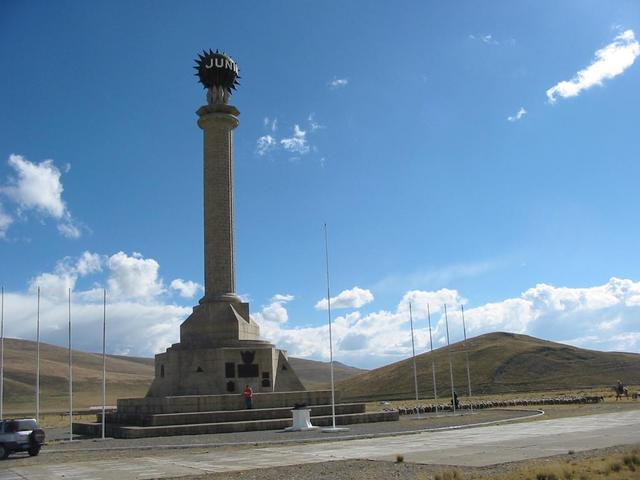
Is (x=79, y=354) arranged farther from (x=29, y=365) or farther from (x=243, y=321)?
(x=243, y=321)

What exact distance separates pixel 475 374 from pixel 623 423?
6970cm

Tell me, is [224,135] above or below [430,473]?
above

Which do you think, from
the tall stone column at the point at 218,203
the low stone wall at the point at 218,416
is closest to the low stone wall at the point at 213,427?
the low stone wall at the point at 218,416

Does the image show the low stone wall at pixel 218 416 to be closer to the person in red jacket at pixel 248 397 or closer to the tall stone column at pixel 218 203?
the person in red jacket at pixel 248 397

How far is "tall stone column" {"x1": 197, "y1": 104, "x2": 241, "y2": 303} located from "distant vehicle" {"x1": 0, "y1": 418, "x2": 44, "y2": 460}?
53.2 feet

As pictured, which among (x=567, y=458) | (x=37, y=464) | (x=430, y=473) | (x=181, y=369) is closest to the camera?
(x=430, y=473)

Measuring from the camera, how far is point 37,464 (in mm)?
19453

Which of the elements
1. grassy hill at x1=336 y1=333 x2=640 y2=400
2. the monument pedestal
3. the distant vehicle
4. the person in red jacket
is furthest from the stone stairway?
grassy hill at x1=336 y1=333 x2=640 y2=400

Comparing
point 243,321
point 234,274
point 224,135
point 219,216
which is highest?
point 224,135

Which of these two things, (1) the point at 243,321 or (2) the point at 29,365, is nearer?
(1) the point at 243,321

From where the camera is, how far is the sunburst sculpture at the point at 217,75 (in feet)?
131

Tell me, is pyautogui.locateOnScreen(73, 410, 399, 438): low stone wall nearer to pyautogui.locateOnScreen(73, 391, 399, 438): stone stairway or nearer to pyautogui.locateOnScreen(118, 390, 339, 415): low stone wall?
pyautogui.locateOnScreen(73, 391, 399, 438): stone stairway

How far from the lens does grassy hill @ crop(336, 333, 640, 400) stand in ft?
281

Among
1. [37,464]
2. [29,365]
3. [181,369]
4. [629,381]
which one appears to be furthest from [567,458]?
[29,365]
